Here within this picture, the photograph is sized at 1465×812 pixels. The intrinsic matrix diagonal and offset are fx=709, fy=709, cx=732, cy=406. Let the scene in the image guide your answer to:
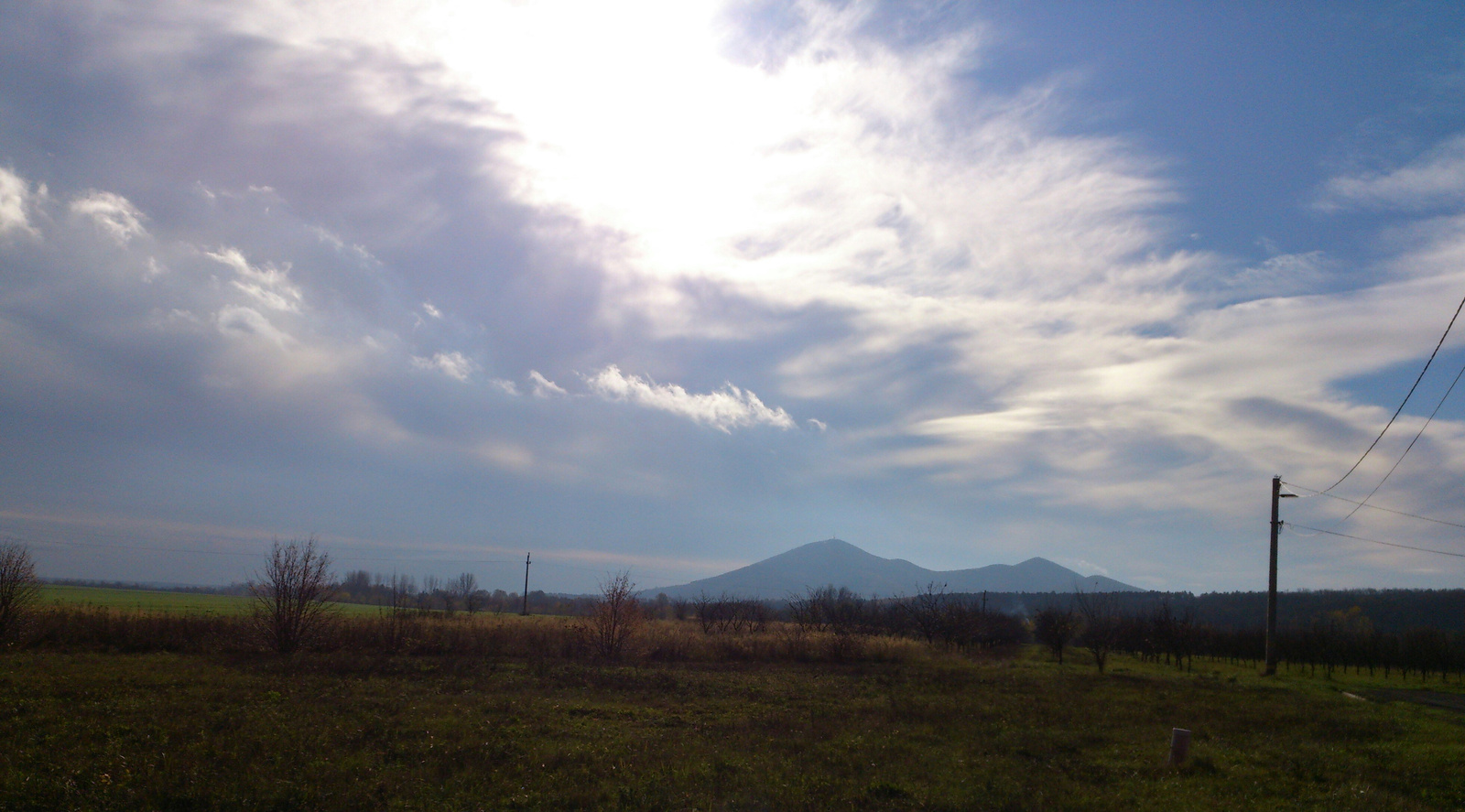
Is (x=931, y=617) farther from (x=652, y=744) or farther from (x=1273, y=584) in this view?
(x=652, y=744)

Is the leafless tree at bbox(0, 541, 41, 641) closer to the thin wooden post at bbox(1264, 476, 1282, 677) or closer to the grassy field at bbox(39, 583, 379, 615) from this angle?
the grassy field at bbox(39, 583, 379, 615)

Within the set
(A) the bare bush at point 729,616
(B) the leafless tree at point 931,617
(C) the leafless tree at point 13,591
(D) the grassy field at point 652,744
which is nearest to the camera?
(D) the grassy field at point 652,744

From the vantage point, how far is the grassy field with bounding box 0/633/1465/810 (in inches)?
421

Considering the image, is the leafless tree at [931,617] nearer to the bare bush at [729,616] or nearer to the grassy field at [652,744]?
the bare bush at [729,616]

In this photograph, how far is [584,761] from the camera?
42.1ft

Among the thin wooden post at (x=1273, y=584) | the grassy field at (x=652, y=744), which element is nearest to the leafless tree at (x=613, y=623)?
the grassy field at (x=652, y=744)

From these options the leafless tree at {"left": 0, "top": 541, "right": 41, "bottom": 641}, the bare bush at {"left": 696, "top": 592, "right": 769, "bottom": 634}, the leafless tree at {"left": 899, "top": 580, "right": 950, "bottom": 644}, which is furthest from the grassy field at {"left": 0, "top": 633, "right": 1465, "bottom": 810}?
the leafless tree at {"left": 899, "top": 580, "right": 950, "bottom": 644}

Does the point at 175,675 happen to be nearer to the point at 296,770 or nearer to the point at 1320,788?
the point at 296,770

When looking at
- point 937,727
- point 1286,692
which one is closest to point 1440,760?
point 937,727

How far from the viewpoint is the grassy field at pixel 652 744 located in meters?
10.7

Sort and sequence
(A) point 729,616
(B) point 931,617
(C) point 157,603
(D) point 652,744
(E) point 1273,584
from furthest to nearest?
(C) point 157,603
(A) point 729,616
(B) point 931,617
(E) point 1273,584
(D) point 652,744

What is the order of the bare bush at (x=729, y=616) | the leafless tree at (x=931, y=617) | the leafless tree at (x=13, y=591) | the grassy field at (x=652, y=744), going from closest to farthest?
the grassy field at (x=652, y=744)
the leafless tree at (x=13, y=591)
the bare bush at (x=729, y=616)
the leafless tree at (x=931, y=617)

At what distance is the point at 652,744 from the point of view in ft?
47.7

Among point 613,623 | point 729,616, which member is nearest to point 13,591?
point 613,623
